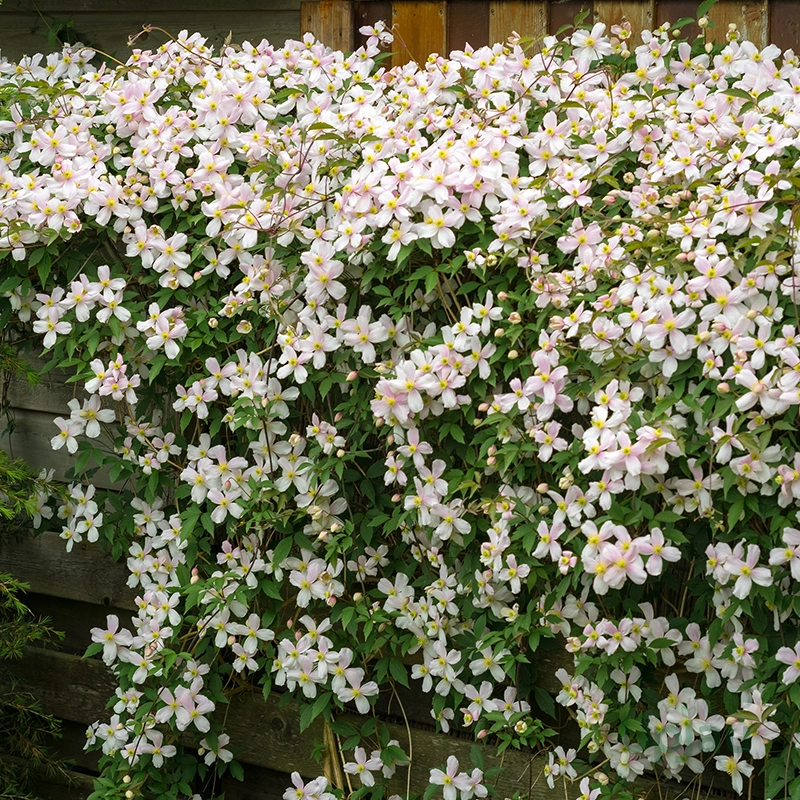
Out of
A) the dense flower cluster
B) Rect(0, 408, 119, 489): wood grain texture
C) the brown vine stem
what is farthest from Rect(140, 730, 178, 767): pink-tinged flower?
Rect(0, 408, 119, 489): wood grain texture

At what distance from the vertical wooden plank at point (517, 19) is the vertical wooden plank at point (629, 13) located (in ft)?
0.48

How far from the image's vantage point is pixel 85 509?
7.95ft

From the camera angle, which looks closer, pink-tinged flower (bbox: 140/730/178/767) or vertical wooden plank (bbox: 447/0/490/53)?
pink-tinged flower (bbox: 140/730/178/767)

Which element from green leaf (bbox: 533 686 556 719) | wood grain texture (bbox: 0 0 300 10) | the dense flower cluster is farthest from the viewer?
wood grain texture (bbox: 0 0 300 10)

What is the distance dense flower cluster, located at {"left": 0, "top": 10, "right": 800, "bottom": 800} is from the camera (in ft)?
5.75

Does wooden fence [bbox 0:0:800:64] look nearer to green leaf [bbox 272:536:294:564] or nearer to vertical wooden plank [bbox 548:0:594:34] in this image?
vertical wooden plank [bbox 548:0:594:34]

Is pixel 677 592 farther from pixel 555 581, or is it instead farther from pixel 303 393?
pixel 303 393

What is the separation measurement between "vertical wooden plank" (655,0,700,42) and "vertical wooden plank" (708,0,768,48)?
0.14ft

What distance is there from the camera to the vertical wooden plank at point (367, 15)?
2.71m

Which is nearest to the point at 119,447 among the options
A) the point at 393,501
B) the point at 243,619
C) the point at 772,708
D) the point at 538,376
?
the point at 243,619

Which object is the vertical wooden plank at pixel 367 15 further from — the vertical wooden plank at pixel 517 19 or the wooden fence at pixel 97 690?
the wooden fence at pixel 97 690

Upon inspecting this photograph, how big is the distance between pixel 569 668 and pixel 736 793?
0.41m

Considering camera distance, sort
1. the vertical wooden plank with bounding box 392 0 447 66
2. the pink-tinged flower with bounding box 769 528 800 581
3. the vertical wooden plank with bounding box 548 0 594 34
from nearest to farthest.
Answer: the pink-tinged flower with bounding box 769 528 800 581 < the vertical wooden plank with bounding box 548 0 594 34 < the vertical wooden plank with bounding box 392 0 447 66

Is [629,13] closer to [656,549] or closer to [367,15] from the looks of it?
[367,15]
